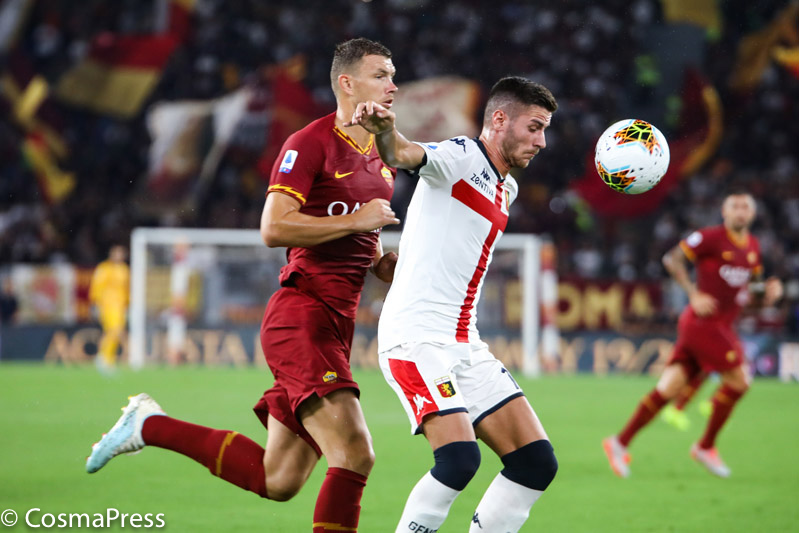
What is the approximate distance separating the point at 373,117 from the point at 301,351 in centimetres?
117

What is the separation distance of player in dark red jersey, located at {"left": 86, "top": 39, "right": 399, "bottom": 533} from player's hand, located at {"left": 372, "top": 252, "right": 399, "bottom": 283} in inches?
0.5

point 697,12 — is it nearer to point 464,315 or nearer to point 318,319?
point 464,315

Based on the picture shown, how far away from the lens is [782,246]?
62.1 ft

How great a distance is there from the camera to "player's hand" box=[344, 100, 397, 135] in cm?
404

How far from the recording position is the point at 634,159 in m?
4.95

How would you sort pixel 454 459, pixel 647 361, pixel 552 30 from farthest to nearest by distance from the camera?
pixel 552 30 → pixel 647 361 → pixel 454 459

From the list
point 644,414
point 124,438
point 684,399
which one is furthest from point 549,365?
point 124,438

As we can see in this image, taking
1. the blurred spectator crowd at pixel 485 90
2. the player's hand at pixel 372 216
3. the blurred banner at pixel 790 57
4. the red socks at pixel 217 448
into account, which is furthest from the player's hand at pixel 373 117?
the blurred banner at pixel 790 57

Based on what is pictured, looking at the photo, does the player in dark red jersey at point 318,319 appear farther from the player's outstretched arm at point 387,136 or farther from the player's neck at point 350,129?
the player's outstretched arm at point 387,136

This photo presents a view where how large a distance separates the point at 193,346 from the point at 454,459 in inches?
613

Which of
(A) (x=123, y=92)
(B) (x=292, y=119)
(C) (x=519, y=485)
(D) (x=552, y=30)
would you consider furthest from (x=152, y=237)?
(C) (x=519, y=485)

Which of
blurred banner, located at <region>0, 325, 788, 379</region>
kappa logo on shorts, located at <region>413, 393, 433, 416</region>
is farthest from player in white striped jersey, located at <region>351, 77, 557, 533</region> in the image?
blurred banner, located at <region>0, 325, 788, 379</region>

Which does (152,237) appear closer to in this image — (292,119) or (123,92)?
(292,119)

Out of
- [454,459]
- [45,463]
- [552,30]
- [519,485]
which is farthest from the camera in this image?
[552,30]
